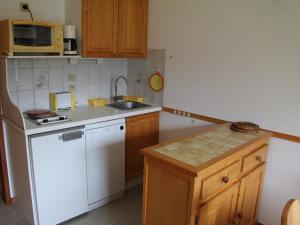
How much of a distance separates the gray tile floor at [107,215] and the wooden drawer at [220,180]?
3.48 ft

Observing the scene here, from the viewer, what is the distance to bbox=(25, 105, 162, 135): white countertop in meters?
2.08

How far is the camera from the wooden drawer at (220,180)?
5.11ft

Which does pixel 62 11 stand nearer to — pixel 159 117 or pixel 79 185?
pixel 159 117

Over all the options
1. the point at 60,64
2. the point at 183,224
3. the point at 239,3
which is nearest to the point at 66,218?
the point at 183,224

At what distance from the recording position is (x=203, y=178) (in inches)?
59.7

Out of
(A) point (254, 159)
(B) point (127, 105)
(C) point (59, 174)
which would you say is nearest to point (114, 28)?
(B) point (127, 105)

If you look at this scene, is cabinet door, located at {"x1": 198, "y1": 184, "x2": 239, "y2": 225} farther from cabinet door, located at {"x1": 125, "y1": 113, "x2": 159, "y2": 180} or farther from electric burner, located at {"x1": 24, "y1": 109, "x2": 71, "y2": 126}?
electric burner, located at {"x1": 24, "y1": 109, "x2": 71, "y2": 126}

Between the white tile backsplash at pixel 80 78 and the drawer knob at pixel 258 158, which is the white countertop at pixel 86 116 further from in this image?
the drawer knob at pixel 258 158

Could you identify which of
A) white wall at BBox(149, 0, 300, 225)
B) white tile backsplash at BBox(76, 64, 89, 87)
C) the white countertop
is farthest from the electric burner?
white wall at BBox(149, 0, 300, 225)

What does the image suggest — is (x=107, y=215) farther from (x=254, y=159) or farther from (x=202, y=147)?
(x=254, y=159)

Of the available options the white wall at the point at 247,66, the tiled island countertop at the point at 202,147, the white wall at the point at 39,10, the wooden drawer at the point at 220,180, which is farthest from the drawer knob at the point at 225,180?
the white wall at the point at 39,10

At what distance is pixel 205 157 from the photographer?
5.31 feet

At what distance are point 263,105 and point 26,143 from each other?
189 cm

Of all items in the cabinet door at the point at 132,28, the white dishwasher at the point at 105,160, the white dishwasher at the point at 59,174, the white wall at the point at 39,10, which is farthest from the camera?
the cabinet door at the point at 132,28
